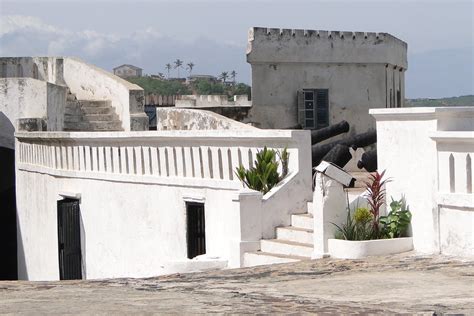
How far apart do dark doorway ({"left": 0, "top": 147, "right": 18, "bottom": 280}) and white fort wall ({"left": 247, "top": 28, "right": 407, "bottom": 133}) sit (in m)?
7.35

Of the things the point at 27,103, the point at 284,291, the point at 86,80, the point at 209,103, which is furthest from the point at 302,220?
the point at 209,103

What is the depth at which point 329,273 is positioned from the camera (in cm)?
1212

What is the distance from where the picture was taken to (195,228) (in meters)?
18.1

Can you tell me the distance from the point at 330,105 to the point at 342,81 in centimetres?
80

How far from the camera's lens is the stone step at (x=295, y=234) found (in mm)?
14992

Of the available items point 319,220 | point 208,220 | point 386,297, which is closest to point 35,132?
point 208,220

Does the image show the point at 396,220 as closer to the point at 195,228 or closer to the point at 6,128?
the point at 195,228

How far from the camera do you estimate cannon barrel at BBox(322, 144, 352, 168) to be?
21.8 m

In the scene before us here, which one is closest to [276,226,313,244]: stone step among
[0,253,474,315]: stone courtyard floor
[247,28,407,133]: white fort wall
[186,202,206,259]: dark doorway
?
[0,253,474,315]: stone courtyard floor

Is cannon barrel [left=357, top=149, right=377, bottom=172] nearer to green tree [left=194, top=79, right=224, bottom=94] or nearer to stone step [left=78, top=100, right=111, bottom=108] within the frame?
stone step [left=78, top=100, right=111, bottom=108]

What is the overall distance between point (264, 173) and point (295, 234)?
1.21 metres

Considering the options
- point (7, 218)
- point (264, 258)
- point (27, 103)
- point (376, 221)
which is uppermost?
point (27, 103)

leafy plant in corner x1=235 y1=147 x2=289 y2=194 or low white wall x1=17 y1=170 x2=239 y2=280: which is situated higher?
leafy plant in corner x1=235 y1=147 x2=289 y2=194

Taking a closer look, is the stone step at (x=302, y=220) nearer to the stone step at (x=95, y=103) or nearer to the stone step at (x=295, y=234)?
the stone step at (x=295, y=234)
